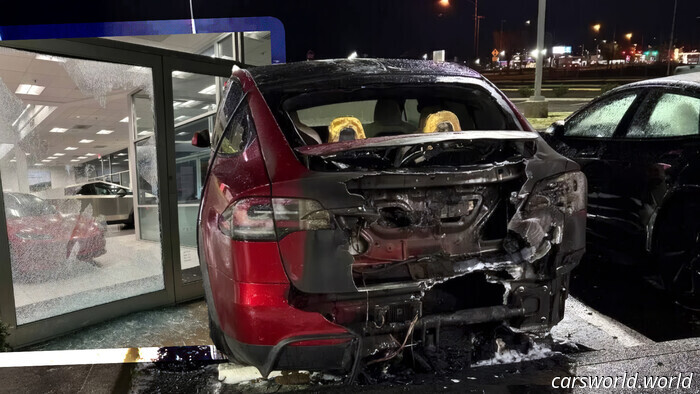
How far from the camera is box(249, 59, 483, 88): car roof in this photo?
2.93 meters

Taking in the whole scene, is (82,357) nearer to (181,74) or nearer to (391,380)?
(391,380)

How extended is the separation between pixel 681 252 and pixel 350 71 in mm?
2960

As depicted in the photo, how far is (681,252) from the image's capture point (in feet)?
12.6

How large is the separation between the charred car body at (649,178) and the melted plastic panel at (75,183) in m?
4.24

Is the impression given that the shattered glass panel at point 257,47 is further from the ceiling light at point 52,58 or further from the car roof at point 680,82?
the car roof at point 680,82

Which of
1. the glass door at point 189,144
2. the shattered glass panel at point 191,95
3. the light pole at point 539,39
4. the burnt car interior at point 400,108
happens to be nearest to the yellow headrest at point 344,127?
the burnt car interior at point 400,108

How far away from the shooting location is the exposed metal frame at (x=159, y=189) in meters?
3.99

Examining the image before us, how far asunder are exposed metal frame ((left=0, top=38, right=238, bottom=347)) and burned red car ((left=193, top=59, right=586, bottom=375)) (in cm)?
204

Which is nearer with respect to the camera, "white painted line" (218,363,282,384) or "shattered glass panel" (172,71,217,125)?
"white painted line" (218,363,282,384)

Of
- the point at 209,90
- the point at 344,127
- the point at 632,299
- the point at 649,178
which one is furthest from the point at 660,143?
the point at 209,90

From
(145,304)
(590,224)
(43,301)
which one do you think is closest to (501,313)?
(590,224)

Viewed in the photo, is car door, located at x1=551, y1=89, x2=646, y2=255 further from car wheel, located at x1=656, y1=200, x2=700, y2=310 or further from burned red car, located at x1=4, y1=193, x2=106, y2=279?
burned red car, located at x1=4, y1=193, x2=106, y2=279

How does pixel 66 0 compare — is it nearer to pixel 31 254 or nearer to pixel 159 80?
pixel 159 80

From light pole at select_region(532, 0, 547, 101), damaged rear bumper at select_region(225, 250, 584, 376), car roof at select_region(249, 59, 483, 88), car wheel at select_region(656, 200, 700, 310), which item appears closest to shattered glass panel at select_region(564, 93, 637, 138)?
car wheel at select_region(656, 200, 700, 310)
